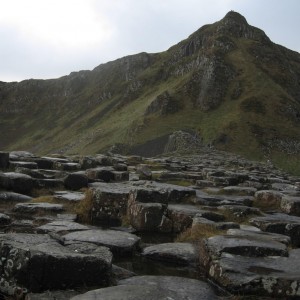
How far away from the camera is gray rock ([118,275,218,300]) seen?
5.76 meters

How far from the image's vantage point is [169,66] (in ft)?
496

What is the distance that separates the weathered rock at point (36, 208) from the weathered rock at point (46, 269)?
206 inches

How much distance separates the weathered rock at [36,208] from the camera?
1121 cm

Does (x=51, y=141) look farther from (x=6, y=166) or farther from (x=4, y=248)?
(x=4, y=248)

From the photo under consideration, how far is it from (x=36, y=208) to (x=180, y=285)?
20.2 ft

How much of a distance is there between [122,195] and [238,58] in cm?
11977

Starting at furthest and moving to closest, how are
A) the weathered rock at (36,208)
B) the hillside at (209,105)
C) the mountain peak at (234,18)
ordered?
the mountain peak at (234,18)
the hillside at (209,105)
the weathered rock at (36,208)

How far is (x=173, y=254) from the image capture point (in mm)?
7992

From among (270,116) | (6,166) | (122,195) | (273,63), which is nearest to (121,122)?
(270,116)

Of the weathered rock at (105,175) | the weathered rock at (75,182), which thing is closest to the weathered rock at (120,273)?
the weathered rock at (75,182)

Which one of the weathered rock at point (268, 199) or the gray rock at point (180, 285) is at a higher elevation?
the weathered rock at point (268, 199)

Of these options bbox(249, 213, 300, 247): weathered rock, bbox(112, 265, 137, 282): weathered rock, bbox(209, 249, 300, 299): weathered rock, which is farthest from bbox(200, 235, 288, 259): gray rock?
bbox(249, 213, 300, 247): weathered rock

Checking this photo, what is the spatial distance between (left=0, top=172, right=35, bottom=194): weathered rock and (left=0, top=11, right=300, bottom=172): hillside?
58448mm

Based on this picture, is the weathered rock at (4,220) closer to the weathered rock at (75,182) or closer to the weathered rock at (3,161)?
the weathered rock at (75,182)
